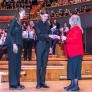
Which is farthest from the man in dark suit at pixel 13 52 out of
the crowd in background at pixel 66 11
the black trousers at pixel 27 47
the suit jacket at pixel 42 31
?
the crowd in background at pixel 66 11

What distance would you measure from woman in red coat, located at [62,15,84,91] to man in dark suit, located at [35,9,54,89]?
0.39 meters

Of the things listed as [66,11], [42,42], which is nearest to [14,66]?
[42,42]

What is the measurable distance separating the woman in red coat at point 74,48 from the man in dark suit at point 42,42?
Answer: 0.39 metres

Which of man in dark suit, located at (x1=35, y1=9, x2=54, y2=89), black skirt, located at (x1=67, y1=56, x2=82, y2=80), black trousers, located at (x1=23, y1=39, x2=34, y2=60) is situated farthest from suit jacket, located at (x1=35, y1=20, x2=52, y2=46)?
black trousers, located at (x1=23, y1=39, x2=34, y2=60)

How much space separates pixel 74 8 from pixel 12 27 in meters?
12.4

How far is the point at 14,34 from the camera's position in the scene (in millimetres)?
7742

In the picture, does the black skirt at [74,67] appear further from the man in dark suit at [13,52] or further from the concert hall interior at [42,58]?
the man in dark suit at [13,52]

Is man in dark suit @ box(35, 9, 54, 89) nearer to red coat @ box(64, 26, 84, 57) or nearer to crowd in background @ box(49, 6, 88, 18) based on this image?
red coat @ box(64, 26, 84, 57)

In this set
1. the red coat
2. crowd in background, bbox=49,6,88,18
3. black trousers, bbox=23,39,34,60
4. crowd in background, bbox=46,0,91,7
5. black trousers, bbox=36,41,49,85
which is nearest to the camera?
the red coat

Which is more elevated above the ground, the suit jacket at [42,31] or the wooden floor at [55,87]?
the suit jacket at [42,31]

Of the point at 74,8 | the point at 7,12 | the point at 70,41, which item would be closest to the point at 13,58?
the point at 70,41

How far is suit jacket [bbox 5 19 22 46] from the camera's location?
767 centimetres

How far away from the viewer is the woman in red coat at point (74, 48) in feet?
25.1

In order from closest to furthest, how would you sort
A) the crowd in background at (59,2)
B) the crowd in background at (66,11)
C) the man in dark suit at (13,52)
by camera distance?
the man in dark suit at (13,52) < the crowd in background at (66,11) < the crowd in background at (59,2)
